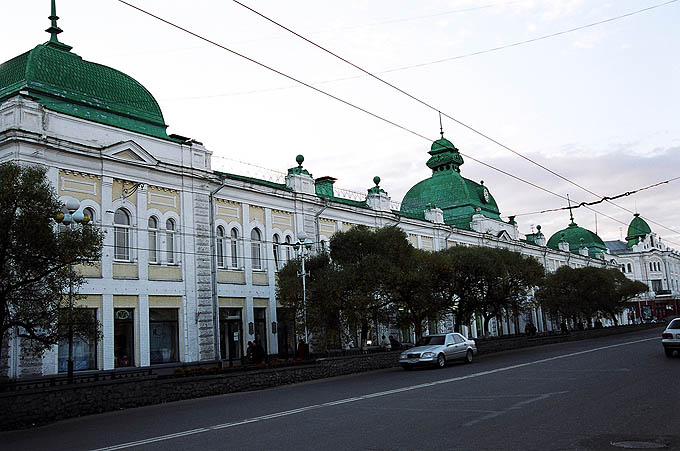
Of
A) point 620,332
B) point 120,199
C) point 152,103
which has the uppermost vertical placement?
point 152,103

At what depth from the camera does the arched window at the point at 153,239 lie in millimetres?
29219

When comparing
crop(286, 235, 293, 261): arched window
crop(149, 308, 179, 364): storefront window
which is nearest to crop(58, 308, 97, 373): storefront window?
crop(149, 308, 179, 364): storefront window

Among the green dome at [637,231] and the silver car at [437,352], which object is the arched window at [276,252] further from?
the green dome at [637,231]

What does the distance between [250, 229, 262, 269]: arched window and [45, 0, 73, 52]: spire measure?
1316 cm

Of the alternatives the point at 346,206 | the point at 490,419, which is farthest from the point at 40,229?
the point at 346,206

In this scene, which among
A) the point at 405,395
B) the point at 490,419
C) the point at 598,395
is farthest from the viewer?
the point at 405,395

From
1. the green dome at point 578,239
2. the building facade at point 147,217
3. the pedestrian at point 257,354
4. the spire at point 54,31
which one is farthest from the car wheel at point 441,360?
the green dome at point 578,239

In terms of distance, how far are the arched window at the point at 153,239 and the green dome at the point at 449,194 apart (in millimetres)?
31969

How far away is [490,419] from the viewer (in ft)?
37.0

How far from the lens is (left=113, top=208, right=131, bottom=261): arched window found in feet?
90.5

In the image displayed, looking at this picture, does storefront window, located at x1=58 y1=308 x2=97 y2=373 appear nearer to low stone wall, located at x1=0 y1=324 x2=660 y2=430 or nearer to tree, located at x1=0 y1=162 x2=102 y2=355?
low stone wall, located at x1=0 y1=324 x2=660 y2=430

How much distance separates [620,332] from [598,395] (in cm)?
4985

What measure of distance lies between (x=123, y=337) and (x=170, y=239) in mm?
5263

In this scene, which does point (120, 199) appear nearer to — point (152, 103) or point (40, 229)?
point (152, 103)
